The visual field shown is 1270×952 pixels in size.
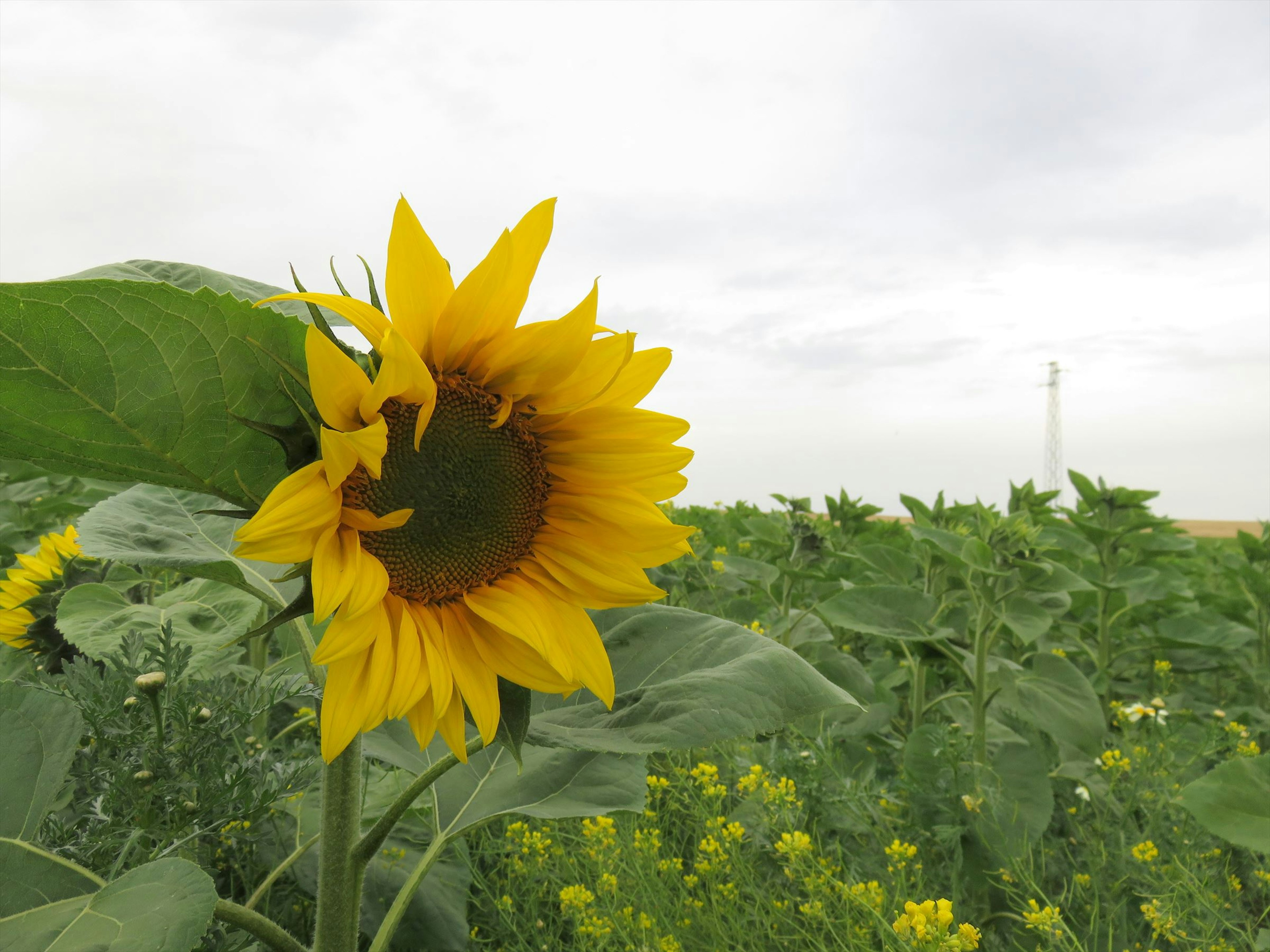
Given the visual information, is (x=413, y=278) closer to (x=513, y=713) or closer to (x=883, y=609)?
(x=513, y=713)

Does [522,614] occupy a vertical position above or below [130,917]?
above

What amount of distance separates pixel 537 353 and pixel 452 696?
0.37m

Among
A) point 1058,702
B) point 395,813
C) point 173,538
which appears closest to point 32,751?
point 173,538

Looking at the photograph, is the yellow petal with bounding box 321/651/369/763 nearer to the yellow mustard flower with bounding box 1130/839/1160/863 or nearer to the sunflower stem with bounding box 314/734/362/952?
the sunflower stem with bounding box 314/734/362/952

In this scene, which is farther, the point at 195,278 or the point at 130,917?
the point at 195,278

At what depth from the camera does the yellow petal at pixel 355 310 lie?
2.65 feet

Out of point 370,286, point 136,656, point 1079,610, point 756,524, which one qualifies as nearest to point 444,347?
point 370,286

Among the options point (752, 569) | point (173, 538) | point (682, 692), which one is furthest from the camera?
point (752, 569)

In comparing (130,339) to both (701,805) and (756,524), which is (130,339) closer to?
(701,805)

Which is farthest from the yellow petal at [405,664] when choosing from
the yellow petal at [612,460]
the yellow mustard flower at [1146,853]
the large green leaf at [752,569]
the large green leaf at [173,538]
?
the large green leaf at [752,569]

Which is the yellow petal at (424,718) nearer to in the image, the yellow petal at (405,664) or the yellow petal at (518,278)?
the yellow petal at (405,664)

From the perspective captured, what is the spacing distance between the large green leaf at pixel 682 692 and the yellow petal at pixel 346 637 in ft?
0.72

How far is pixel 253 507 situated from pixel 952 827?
164 cm

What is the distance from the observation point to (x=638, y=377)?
99cm
